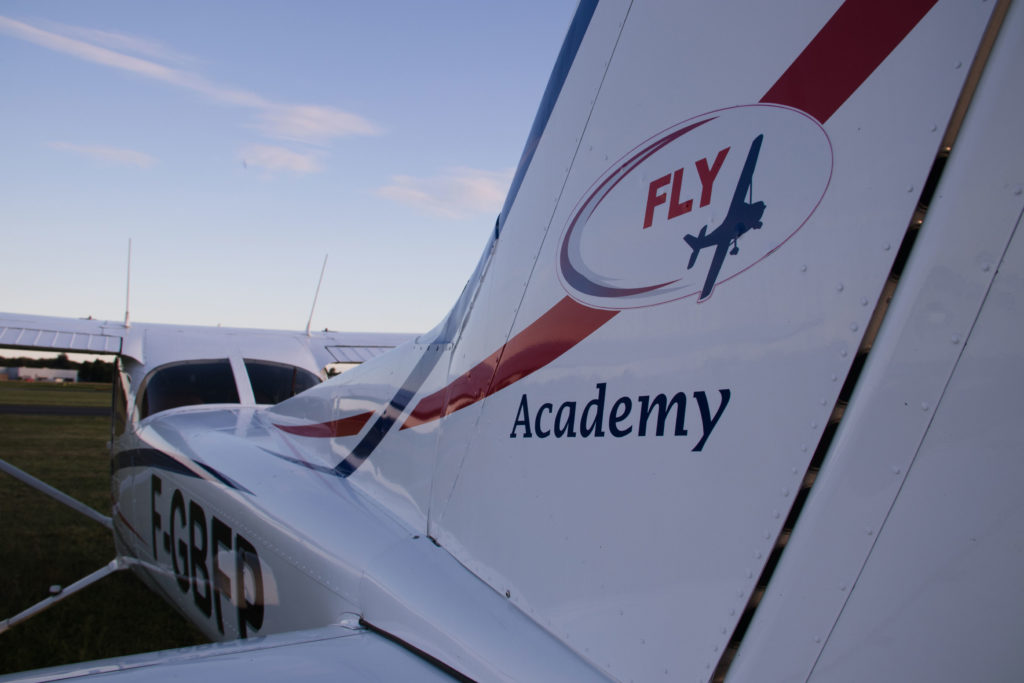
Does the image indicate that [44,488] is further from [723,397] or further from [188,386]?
[723,397]

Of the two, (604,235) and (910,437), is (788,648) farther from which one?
(604,235)

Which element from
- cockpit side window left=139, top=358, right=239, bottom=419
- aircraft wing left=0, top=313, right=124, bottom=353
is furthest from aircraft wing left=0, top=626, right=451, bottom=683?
aircraft wing left=0, top=313, right=124, bottom=353

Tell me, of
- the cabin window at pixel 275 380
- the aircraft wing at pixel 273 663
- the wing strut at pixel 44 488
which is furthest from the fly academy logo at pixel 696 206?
the cabin window at pixel 275 380

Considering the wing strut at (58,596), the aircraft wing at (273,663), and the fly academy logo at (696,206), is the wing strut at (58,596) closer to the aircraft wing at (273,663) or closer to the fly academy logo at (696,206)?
the aircraft wing at (273,663)

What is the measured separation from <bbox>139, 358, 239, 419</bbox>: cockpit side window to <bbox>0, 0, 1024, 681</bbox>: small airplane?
3.51 meters

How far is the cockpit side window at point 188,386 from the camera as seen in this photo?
5.61 metres

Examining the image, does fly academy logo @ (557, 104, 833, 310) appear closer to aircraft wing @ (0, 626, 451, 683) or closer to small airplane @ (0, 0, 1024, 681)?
small airplane @ (0, 0, 1024, 681)

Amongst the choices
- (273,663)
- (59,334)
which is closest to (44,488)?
(59,334)

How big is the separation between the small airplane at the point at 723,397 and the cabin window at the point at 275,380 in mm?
3793

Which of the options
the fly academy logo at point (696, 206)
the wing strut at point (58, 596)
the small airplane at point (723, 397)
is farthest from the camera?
the wing strut at point (58, 596)

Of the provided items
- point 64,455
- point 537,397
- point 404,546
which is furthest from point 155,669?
point 64,455

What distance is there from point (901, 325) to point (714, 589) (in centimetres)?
65

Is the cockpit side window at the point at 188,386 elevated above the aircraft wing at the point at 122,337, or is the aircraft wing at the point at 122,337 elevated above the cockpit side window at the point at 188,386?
the aircraft wing at the point at 122,337

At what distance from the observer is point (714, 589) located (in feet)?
4.87
